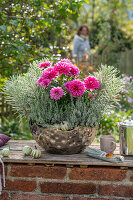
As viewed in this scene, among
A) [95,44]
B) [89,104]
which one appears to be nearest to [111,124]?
[89,104]

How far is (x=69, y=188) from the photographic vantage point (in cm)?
163

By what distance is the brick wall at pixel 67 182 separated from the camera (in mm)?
1605

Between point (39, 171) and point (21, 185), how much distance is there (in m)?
0.15

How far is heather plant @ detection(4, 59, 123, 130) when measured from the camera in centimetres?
167

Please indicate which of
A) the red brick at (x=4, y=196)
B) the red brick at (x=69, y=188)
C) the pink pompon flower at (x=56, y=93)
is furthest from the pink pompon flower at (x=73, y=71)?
the red brick at (x=4, y=196)

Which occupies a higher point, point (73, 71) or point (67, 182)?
point (73, 71)

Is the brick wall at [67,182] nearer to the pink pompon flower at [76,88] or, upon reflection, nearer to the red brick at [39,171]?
the red brick at [39,171]

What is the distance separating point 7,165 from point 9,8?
180 centimetres

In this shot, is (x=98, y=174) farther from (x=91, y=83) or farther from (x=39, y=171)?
(x=91, y=83)

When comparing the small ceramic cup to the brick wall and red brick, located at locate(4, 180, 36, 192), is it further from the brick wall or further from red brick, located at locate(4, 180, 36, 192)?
red brick, located at locate(4, 180, 36, 192)

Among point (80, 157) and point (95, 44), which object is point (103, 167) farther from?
point (95, 44)

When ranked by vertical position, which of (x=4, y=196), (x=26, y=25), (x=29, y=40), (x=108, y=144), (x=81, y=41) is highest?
(x=81, y=41)

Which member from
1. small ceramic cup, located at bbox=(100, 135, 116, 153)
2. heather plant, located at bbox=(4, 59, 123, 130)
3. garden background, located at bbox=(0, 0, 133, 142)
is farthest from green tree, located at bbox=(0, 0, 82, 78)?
small ceramic cup, located at bbox=(100, 135, 116, 153)

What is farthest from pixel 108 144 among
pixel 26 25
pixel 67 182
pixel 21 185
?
pixel 26 25
